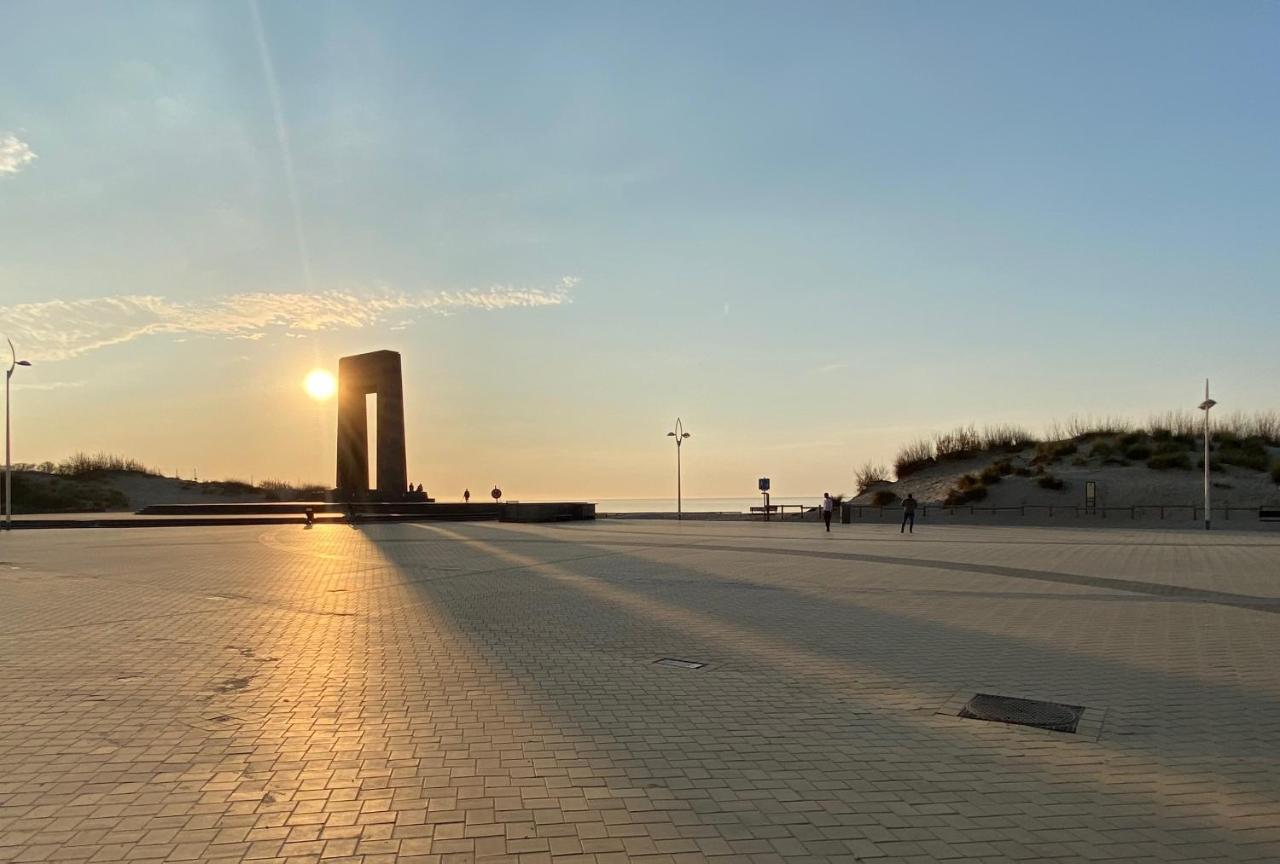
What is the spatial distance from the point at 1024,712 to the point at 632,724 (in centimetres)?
274

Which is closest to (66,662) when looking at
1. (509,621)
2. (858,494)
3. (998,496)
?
(509,621)

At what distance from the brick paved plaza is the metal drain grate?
0.55 ft

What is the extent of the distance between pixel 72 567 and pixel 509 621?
11137 millimetres

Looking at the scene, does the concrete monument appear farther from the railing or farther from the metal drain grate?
the metal drain grate

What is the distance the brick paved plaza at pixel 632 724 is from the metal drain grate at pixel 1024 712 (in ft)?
0.55

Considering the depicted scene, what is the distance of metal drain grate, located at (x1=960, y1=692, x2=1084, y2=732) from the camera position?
18.7ft

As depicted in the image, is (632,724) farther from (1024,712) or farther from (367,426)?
(367,426)

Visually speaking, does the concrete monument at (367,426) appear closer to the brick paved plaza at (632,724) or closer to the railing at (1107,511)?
the railing at (1107,511)

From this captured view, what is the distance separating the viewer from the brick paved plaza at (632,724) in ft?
12.7

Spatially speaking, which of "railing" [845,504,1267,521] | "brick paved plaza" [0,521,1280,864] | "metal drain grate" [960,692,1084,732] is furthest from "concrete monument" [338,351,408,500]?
"metal drain grate" [960,692,1084,732]

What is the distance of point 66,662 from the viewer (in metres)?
7.54

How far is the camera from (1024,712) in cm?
597

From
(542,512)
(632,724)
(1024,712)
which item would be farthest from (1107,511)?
(632,724)

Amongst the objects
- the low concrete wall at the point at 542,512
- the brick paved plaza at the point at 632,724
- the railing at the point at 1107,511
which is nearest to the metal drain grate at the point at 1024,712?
the brick paved plaza at the point at 632,724
